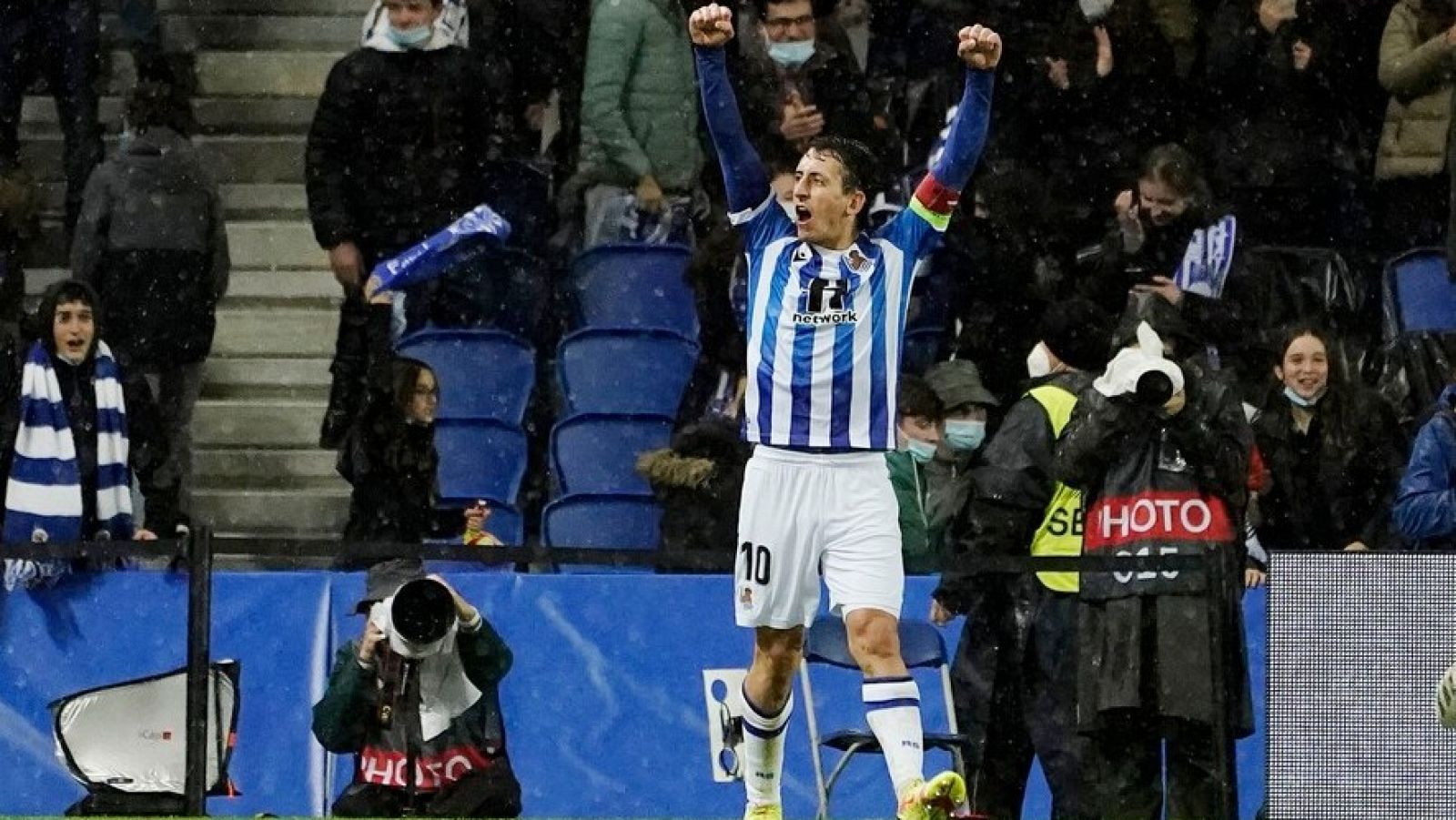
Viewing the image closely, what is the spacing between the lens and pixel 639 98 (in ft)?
44.9

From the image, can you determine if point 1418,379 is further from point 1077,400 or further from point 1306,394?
point 1077,400

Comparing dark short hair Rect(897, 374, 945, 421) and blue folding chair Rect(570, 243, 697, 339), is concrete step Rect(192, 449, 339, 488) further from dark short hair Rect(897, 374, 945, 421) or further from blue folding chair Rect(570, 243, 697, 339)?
dark short hair Rect(897, 374, 945, 421)

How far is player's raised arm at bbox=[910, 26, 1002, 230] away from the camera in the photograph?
353 inches

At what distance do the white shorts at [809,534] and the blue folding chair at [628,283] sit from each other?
4.56 m

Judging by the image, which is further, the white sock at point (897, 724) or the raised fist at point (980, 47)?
the raised fist at point (980, 47)

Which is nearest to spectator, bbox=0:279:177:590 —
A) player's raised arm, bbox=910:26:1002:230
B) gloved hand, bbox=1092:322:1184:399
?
gloved hand, bbox=1092:322:1184:399

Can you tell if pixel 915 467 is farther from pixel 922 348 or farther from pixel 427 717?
pixel 427 717

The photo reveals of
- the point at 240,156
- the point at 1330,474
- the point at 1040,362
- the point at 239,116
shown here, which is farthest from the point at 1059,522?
the point at 239,116

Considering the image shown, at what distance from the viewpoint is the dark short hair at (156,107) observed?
1333 cm

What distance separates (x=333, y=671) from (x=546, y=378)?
3.94m

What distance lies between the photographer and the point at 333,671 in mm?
9930

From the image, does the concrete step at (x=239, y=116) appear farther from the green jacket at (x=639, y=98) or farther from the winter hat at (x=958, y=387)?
the winter hat at (x=958, y=387)

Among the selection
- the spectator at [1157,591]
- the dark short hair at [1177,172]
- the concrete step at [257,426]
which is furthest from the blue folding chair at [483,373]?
the spectator at [1157,591]

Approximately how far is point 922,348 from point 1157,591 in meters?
3.19
